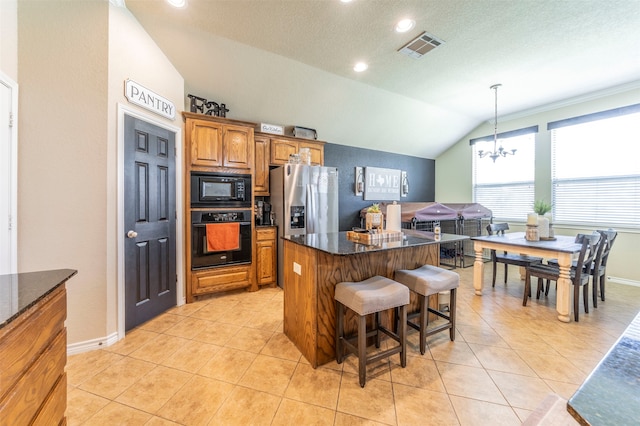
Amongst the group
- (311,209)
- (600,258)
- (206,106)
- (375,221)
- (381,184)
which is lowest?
(600,258)

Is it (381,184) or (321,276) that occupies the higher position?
(381,184)

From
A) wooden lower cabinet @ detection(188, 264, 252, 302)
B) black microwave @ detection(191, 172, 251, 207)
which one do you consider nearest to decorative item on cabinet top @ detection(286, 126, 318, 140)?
black microwave @ detection(191, 172, 251, 207)

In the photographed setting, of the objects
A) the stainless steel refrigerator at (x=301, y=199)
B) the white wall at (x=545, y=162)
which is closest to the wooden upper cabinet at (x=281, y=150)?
the stainless steel refrigerator at (x=301, y=199)

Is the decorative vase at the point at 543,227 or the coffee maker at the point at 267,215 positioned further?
the coffee maker at the point at 267,215

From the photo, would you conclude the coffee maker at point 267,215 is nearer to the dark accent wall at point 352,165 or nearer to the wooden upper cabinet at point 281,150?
the wooden upper cabinet at point 281,150

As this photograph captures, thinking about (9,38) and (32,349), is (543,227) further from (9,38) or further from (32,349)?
(9,38)

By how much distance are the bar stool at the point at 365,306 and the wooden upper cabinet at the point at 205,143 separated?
2456mm

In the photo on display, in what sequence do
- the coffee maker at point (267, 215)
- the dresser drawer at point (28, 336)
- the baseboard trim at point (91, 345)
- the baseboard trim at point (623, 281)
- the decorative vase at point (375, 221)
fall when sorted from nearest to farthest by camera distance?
the dresser drawer at point (28, 336) < the baseboard trim at point (91, 345) < the decorative vase at point (375, 221) < the baseboard trim at point (623, 281) < the coffee maker at point (267, 215)

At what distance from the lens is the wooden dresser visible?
81 cm

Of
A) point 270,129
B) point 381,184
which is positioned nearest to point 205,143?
point 270,129

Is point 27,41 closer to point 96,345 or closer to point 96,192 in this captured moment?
point 96,192

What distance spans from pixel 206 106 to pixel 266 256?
2330mm

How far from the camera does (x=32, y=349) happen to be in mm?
958

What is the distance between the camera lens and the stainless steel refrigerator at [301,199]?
3.77m
